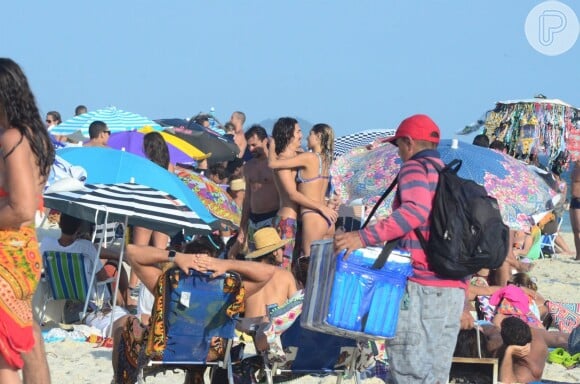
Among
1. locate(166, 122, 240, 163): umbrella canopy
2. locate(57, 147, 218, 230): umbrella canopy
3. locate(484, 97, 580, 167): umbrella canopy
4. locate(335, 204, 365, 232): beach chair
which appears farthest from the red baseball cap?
locate(484, 97, 580, 167): umbrella canopy

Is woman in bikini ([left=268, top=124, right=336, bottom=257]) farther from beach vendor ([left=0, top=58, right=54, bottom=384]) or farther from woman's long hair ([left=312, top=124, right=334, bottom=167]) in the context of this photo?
beach vendor ([left=0, top=58, right=54, bottom=384])

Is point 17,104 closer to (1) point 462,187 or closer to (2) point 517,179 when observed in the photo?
(1) point 462,187

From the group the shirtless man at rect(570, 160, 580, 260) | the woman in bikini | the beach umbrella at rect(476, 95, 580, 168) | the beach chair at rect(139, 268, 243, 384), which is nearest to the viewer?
the beach chair at rect(139, 268, 243, 384)

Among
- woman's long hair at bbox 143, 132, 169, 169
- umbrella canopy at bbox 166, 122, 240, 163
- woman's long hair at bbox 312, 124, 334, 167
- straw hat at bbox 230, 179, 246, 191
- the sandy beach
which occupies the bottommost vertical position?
umbrella canopy at bbox 166, 122, 240, 163

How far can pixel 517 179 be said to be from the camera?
7152mm

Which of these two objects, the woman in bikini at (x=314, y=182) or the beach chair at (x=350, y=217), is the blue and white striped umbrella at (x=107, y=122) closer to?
the beach chair at (x=350, y=217)

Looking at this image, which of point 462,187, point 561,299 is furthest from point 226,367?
point 561,299

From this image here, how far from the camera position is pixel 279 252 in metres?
6.48

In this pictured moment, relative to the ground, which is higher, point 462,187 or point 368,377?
point 462,187

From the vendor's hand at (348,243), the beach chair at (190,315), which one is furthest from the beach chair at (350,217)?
the vendor's hand at (348,243)

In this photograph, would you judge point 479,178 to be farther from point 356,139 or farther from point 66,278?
point 356,139

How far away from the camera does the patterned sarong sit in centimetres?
380

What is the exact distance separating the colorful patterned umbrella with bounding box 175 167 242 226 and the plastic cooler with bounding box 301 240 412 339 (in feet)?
13.2

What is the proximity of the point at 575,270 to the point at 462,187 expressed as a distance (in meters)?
9.21
